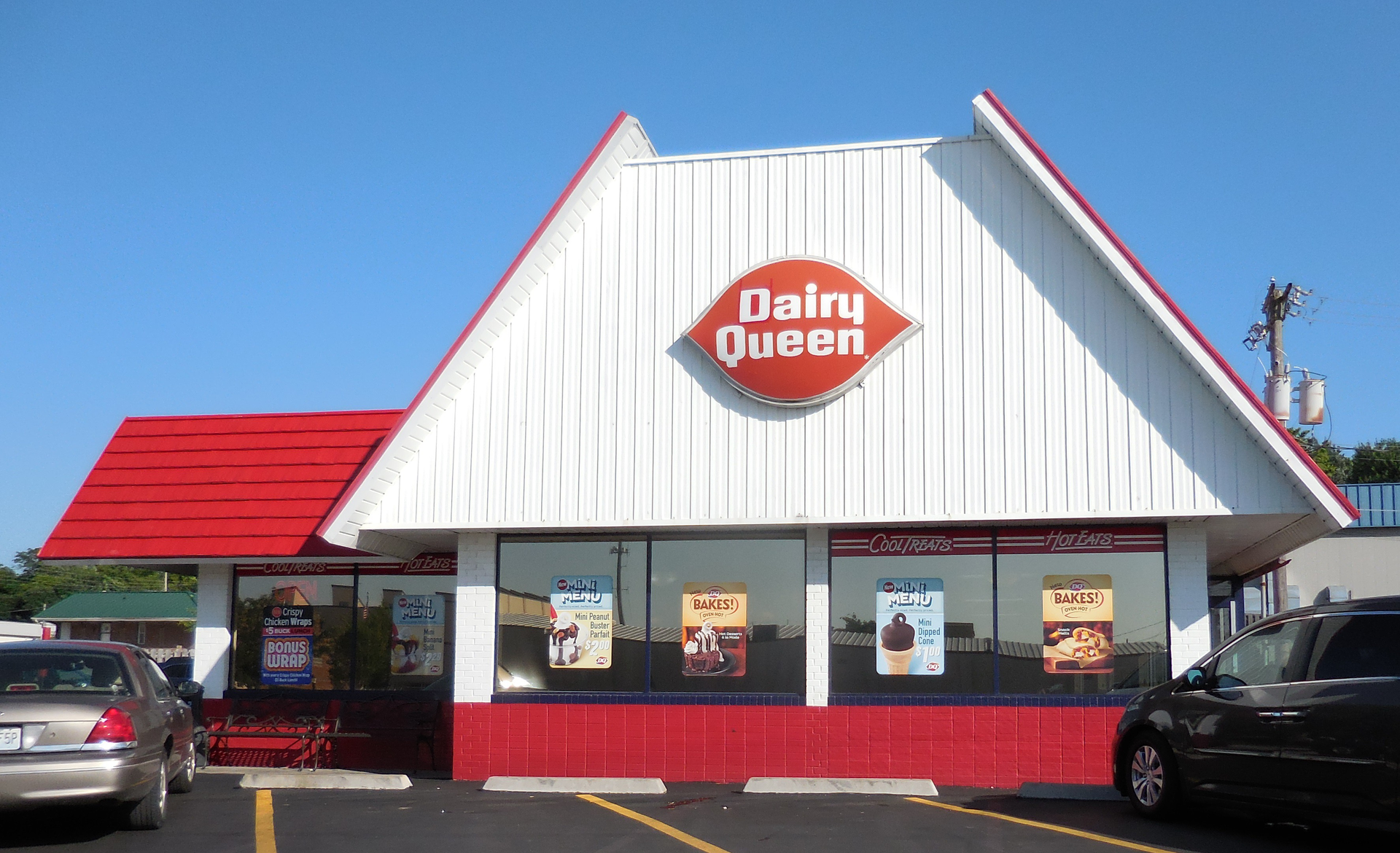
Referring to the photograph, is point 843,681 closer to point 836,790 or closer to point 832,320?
point 836,790

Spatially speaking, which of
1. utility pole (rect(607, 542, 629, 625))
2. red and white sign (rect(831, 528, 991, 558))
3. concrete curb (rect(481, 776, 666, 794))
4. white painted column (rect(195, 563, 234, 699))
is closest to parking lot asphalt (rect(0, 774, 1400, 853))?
concrete curb (rect(481, 776, 666, 794))

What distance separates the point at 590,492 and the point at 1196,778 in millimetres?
7050

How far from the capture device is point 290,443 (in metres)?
17.4

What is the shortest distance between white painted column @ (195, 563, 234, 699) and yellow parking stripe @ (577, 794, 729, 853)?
22.5 ft

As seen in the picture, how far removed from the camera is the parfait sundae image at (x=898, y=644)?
1383 centimetres

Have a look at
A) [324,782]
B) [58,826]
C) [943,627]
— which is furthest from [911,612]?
[58,826]

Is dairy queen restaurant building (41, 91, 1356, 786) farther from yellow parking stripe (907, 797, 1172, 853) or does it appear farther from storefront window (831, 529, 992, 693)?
yellow parking stripe (907, 797, 1172, 853)

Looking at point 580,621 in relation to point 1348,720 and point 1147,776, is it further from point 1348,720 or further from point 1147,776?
point 1348,720

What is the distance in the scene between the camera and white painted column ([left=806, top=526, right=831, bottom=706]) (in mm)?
13781

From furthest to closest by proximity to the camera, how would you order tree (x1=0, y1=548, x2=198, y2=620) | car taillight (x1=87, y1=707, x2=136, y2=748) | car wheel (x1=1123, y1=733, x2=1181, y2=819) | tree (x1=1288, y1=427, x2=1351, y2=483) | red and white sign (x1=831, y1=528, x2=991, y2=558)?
tree (x1=0, y1=548, x2=198, y2=620) < tree (x1=1288, y1=427, x2=1351, y2=483) < red and white sign (x1=831, y1=528, x2=991, y2=558) < car wheel (x1=1123, y1=733, x2=1181, y2=819) < car taillight (x1=87, y1=707, x2=136, y2=748)

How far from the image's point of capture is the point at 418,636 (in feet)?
55.1

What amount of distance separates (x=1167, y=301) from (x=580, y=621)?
751 centimetres

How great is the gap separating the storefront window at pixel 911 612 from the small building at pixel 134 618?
44.6 metres

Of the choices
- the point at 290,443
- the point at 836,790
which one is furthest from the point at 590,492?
the point at 290,443
